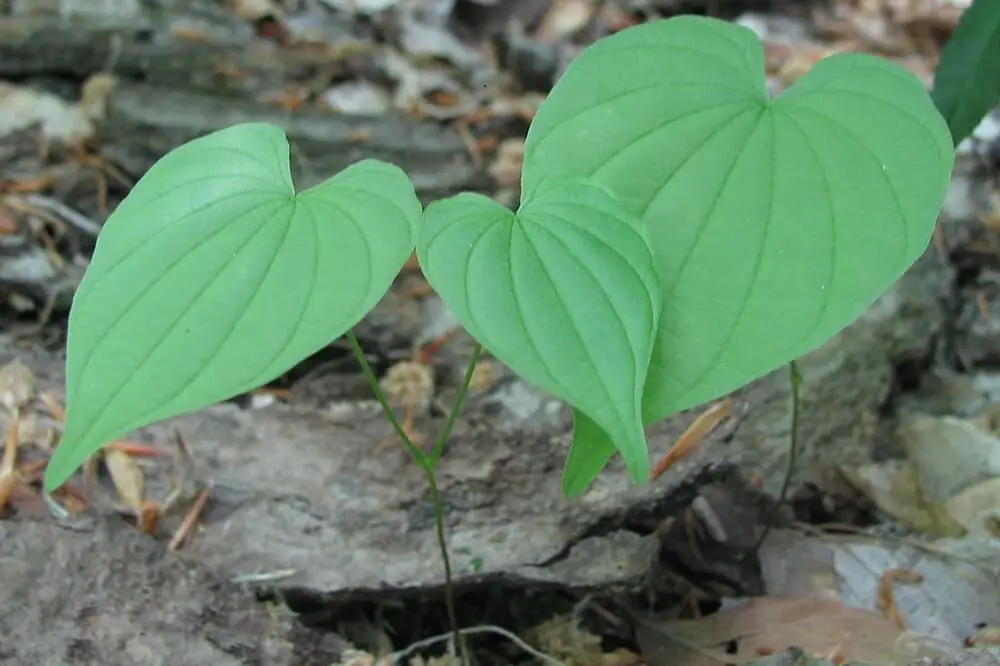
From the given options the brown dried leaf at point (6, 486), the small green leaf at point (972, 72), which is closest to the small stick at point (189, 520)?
the brown dried leaf at point (6, 486)

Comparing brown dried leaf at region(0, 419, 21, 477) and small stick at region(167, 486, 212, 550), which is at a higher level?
small stick at region(167, 486, 212, 550)

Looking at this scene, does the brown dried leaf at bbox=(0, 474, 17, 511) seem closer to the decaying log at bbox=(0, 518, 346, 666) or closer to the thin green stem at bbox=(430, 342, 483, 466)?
the decaying log at bbox=(0, 518, 346, 666)

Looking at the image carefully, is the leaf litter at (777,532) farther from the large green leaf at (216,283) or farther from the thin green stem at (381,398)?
the large green leaf at (216,283)

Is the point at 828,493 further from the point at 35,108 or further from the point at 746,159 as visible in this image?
the point at 35,108

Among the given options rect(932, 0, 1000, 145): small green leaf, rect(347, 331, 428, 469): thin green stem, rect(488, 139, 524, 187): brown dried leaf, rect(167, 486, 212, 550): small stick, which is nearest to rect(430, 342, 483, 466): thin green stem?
rect(347, 331, 428, 469): thin green stem

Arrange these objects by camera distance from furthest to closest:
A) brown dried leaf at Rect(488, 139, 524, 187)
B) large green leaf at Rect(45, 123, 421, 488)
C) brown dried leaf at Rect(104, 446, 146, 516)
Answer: brown dried leaf at Rect(488, 139, 524, 187) < brown dried leaf at Rect(104, 446, 146, 516) < large green leaf at Rect(45, 123, 421, 488)

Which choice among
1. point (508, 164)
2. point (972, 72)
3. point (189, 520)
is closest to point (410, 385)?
point (189, 520)

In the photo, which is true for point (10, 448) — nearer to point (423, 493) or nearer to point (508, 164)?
point (423, 493)

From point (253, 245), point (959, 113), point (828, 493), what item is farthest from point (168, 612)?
point (959, 113)
